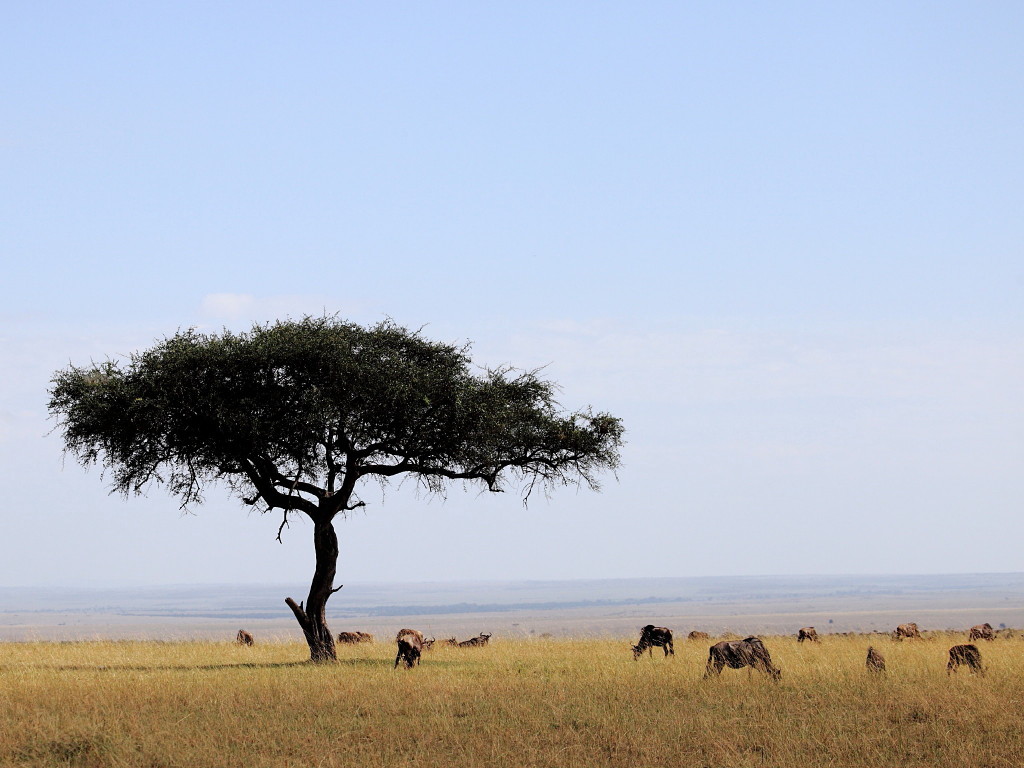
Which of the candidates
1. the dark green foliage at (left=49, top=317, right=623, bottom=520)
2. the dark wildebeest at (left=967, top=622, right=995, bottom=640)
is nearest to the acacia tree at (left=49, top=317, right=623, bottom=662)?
the dark green foliage at (left=49, top=317, right=623, bottom=520)

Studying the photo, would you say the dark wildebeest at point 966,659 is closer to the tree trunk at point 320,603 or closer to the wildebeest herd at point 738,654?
the wildebeest herd at point 738,654

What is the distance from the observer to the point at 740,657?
22.1 meters

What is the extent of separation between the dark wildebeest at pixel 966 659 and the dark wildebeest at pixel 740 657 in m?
3.79

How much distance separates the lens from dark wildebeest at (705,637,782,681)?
21.9 meters

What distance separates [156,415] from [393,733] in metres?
14.7

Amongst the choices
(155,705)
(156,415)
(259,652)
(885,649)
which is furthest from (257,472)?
(885,649)

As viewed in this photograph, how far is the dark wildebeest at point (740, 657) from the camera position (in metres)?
21.9

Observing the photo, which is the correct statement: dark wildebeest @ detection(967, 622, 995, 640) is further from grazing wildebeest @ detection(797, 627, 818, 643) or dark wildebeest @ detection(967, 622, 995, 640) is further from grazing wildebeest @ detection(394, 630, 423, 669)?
grazing wildebeest @ detection(394, 630, 423, 669)

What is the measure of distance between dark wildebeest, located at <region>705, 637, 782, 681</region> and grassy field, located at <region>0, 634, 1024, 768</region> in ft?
0.87

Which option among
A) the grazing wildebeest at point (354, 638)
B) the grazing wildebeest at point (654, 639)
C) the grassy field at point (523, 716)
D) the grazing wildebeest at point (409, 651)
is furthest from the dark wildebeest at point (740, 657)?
the grazing wildebeest at point (354, 638)

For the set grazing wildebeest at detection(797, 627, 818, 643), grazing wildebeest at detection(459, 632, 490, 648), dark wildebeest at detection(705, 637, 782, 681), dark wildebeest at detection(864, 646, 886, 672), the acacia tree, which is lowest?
grazing wildebeest at detection(459, 632, 490, 648)

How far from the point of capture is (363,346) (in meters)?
29.9

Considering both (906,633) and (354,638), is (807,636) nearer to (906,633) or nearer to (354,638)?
(906,633)

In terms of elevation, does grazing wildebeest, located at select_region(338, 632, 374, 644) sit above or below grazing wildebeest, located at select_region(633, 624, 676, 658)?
below
